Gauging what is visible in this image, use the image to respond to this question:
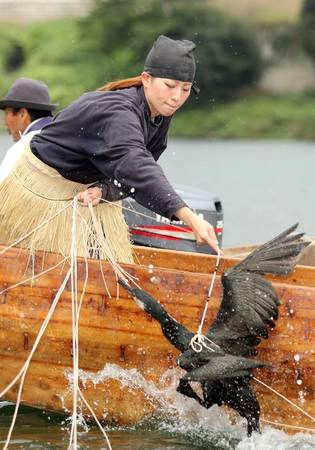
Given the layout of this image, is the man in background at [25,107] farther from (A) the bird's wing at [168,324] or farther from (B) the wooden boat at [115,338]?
(A) the bird's wing at [168,324]

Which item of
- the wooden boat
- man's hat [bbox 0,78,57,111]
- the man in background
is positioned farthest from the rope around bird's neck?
man's hat [bbox 0,78,57,111]

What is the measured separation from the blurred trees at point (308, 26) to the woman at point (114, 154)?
70.1 feet

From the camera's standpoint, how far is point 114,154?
5.46 metres

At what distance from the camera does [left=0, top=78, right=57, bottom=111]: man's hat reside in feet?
25.8

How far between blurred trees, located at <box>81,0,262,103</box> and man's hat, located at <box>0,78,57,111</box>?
15152 millimetres

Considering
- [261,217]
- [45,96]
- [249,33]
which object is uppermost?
[45,96]

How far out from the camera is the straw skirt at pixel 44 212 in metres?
6.02

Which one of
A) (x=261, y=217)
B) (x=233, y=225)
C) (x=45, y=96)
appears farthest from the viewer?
(x=261, y=217)

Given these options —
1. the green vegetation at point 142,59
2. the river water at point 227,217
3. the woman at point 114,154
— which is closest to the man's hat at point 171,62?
the woman at point 114,154

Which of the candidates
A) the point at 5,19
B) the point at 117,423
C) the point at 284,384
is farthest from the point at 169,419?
the point at 5,19

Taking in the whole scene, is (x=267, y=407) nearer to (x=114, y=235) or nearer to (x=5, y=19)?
(x=114, y=235)

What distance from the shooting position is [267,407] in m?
5.58

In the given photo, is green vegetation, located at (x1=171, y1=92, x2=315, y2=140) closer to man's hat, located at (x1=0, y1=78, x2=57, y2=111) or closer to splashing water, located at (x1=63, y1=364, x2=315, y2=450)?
man's hat, located at (x1=0, y1=78, x2=57, y2=111)

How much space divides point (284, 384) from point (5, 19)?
28450mm
